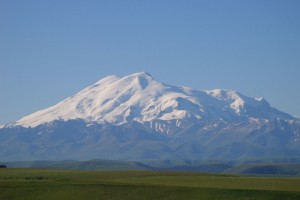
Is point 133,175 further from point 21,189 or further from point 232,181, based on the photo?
point 21,189

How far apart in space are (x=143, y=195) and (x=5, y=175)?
37.4 metres

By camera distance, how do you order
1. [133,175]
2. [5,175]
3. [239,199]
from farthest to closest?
[133,175] < [5,175] < [239,199]

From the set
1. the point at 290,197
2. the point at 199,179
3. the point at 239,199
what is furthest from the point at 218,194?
the point at 199,179

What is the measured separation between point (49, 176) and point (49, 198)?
98.8 ft

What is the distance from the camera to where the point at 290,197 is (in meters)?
92.9

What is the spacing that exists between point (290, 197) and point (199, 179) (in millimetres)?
30170

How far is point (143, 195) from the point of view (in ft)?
305

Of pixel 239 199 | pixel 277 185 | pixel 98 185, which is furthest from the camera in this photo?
pixel 277 185

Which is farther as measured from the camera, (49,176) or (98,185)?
(49,176)

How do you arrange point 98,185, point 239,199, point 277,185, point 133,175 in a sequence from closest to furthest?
point 239,199 < point 98,185 < point 277,185 < point 133,175

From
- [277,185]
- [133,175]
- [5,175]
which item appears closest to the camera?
[277,185]

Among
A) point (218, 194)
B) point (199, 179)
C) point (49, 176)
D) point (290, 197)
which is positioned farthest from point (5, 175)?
point (290, 197)

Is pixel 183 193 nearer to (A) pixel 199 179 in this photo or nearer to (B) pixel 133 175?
(A) pixel 199 179

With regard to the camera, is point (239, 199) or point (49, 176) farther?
point (49, 176)
